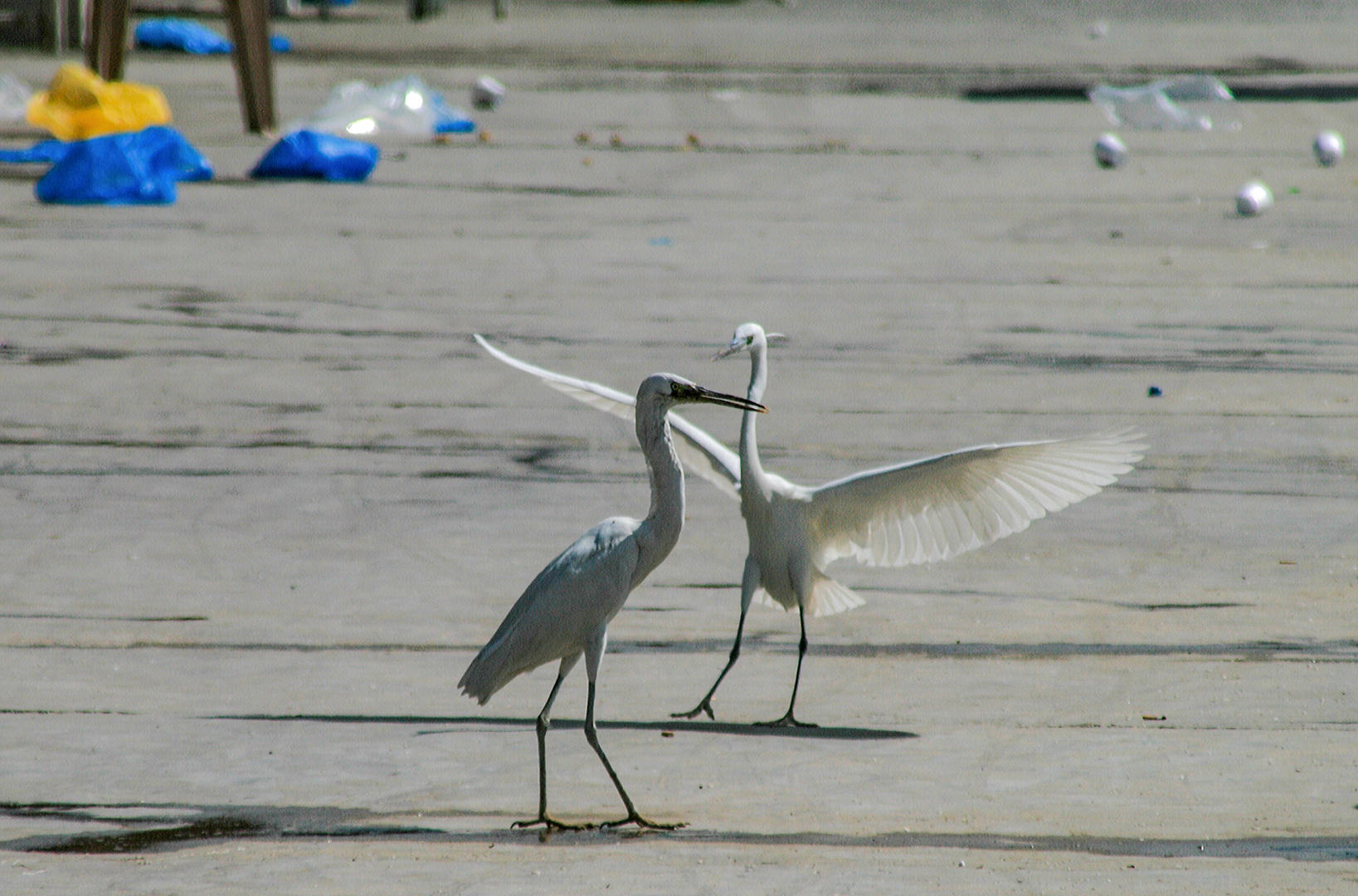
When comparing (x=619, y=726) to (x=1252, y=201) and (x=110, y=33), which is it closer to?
(x=1252, y=201)

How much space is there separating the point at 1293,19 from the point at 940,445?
23.7 m

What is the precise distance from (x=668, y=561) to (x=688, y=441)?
89 centimetres

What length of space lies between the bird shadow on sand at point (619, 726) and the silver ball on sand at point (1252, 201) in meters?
8.74

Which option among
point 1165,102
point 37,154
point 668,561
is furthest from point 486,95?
point 668,561

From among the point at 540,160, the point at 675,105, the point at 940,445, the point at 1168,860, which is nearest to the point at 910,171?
the point at 540,160

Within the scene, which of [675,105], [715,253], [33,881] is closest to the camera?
[33,881]

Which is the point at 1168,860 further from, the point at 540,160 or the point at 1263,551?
the point at 540,160

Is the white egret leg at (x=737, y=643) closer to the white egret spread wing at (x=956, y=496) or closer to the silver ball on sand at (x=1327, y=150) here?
the white egret spread wing at (x=956, y=496)

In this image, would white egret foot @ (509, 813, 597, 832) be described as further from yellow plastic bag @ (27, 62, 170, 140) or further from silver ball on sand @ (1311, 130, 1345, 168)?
silver ball on sand @ (1311, 130, 1345, 168)

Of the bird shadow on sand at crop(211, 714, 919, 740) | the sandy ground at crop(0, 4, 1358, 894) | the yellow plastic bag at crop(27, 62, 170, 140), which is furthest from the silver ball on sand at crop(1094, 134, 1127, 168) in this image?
the bird shadow on sand at crop(211, 714, 919, 740)

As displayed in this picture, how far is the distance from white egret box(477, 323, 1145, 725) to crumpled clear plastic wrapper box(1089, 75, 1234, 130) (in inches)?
502

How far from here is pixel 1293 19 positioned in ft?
92.0

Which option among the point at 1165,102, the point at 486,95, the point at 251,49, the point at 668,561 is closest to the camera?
the point at 668,561

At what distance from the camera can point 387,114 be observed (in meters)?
16.0
